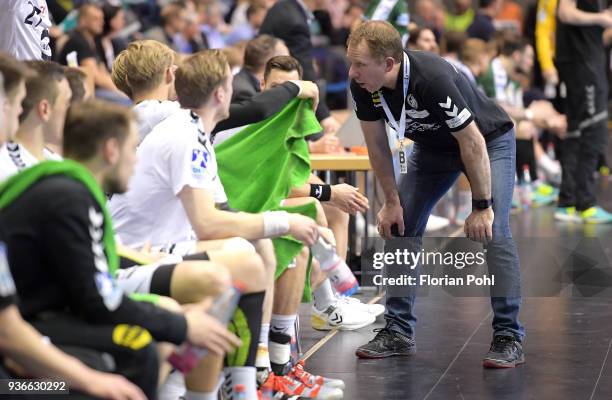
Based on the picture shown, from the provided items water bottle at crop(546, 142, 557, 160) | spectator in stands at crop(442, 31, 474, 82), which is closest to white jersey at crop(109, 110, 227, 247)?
spectator in stands at crop(442, 31, 474, 82)

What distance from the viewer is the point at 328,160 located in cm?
665

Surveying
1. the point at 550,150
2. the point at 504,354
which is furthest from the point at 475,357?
the point at 550,150

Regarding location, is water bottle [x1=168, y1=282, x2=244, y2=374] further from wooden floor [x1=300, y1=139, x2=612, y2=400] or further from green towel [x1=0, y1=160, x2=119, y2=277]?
wooden floor [x1=300, y1=139, x2=612, y2=400]

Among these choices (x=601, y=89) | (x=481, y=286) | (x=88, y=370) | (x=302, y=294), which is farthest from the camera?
(x=601, y=89)

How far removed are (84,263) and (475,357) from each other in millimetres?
2863

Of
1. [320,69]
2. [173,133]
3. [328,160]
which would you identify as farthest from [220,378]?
[320,69]

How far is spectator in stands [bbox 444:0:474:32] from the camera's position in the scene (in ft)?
52.0

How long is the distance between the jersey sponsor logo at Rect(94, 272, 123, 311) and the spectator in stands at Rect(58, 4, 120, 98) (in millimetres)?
6156

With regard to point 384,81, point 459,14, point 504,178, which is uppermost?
point 384,81

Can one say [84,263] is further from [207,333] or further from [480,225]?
[480,225]

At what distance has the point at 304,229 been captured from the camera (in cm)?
407

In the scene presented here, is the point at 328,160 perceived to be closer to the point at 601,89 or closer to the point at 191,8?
the point at 601,89

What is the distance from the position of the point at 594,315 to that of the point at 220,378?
310 cm

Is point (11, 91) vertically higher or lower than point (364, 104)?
higher
